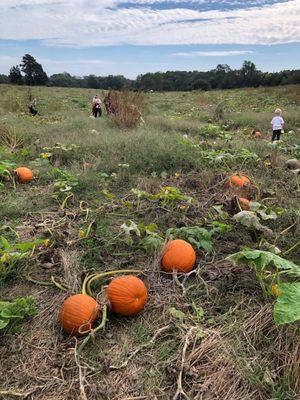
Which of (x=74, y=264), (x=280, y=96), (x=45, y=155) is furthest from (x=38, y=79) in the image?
(x=74, y=264)

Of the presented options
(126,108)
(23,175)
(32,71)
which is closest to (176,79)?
(32,71)

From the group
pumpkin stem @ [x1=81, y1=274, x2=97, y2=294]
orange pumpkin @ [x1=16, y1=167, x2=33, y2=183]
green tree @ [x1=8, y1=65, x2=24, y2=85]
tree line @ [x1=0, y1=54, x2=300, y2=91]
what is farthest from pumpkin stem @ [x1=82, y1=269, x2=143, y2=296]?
green tree @ [x1=8, y1=65, x2=24, y2=85]

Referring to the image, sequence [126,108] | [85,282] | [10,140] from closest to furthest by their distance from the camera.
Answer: [85,282]
[10,140]
[126,108]

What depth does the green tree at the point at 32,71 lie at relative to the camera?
46.0 meters

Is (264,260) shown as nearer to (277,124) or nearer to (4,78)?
(277,124)

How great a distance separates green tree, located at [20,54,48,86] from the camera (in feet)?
151

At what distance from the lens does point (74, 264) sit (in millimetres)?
2945

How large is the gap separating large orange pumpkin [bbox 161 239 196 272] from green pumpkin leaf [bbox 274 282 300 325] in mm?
1011

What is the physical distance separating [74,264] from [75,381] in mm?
1064

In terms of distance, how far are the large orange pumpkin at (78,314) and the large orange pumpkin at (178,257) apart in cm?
71

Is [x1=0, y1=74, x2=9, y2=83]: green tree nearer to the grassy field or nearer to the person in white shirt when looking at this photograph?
the person in white shirt

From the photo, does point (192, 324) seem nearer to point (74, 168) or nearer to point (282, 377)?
point (282, 377)

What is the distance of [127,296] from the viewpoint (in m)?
2.46

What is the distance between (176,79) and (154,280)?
184 feet
